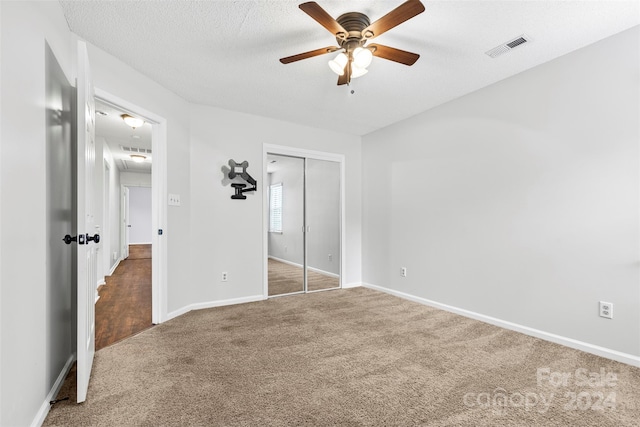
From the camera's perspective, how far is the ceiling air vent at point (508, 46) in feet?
8.00

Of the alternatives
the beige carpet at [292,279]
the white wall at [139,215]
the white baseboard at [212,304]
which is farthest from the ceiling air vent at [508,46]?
the white wall at [139,215]

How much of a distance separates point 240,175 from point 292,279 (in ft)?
5.91

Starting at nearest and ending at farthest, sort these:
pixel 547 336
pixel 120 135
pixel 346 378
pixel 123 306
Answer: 1. pixel 346 378
2. pixel 547 336
3. pixel 123 306
4. pixel 120 135

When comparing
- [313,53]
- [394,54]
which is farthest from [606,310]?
[313,53]

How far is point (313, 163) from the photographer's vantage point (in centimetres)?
473

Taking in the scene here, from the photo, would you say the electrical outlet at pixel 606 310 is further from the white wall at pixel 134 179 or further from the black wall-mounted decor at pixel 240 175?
the white wall at pixel 134 179

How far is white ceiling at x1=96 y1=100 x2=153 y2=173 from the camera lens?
430 cm

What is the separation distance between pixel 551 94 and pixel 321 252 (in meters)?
3.39

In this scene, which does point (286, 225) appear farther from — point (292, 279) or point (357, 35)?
point (357, 35)

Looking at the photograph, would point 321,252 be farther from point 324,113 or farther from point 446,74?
point 446,74

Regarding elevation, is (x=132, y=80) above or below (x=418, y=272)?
above

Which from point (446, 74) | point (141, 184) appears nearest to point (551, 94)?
point (446, 74)

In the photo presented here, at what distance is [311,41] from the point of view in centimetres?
249

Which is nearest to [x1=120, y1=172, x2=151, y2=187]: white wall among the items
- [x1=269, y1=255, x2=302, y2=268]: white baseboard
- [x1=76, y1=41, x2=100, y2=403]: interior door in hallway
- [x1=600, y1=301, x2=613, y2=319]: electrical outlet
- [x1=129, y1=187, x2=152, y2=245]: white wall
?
[x1=129, y1=187, x2=152, y2=245]: white wall
